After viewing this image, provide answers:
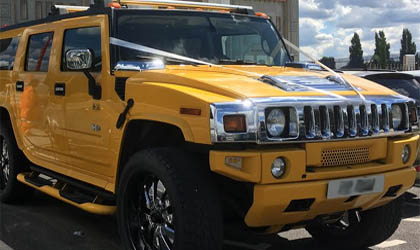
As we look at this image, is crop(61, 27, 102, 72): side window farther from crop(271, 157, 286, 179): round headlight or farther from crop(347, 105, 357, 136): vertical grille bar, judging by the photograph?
crop(347, 105, 357, 136): vertical grille bar

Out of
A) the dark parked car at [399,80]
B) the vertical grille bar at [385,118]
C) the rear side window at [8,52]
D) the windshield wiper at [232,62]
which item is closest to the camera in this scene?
the vertical grille bar at [385,118]

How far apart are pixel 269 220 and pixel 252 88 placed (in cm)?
88

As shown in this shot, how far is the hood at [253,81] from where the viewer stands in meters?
3.54

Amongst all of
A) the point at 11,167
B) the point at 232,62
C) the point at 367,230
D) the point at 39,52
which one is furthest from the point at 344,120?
the point at 11,167

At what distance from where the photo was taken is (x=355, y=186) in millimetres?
3586

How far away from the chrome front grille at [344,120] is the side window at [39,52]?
10.3ft

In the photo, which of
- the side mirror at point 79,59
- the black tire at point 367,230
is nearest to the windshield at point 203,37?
the side mirror at point 79,59

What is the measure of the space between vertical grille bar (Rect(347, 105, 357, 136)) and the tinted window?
348cm

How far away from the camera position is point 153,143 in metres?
4.14

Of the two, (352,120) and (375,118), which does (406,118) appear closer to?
(375,118)

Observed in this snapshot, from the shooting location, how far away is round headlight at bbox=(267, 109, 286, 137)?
11.0ft

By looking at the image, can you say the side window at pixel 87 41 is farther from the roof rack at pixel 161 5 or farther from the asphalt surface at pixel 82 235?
the asphalt surface at pixel 82 235

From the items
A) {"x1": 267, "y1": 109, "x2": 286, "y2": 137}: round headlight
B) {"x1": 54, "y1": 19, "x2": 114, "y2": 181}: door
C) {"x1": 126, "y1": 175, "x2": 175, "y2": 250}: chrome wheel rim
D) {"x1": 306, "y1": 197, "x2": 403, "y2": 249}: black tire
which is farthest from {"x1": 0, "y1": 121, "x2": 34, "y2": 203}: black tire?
{"x1": 267, "y1": 109, "x2": 286, "y2": 137}: round headlight

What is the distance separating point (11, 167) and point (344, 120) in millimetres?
4144
